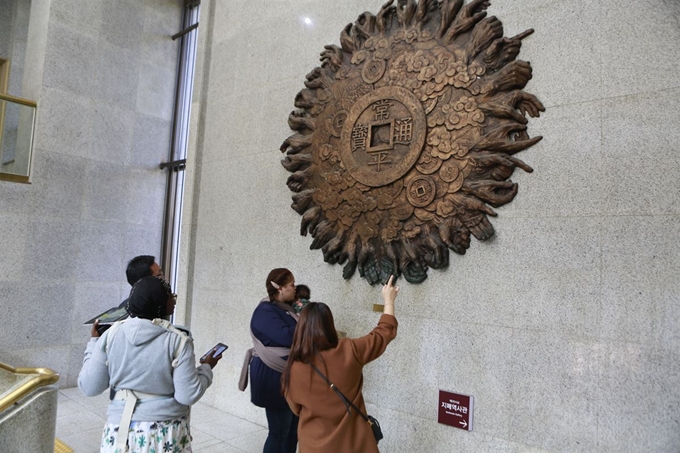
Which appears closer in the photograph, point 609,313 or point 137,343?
point 137,343

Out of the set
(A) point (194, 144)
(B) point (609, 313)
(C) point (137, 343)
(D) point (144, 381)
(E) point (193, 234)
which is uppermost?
(A) point (194, 144)

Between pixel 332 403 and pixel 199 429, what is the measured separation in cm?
289

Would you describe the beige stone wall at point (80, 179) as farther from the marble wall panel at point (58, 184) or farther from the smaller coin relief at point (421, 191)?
the smaller coin relief at point (421, 191)

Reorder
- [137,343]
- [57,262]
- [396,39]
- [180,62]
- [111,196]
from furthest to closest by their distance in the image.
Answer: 1. [180,62]
2. [111,196]
3. [57,262]
4. [396,39]
5. [137,343]

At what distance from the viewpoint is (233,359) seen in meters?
5.12

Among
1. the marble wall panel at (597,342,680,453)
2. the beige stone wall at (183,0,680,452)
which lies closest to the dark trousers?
the beige stone wall at (183,0,680,452)

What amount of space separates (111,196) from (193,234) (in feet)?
6.19

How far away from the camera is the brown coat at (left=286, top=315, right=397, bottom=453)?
229cm

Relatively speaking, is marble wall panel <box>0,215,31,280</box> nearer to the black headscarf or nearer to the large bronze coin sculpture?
the large bronze coin sculpture

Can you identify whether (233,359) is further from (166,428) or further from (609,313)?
(609,313)

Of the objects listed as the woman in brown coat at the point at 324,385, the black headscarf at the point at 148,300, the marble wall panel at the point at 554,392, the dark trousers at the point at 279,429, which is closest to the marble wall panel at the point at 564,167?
the marble wall panel at the point at 554,392

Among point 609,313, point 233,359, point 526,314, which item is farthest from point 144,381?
point 233,359

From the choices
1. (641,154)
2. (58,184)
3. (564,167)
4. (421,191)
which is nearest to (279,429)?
(421,191)

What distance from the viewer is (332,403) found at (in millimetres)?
2293
